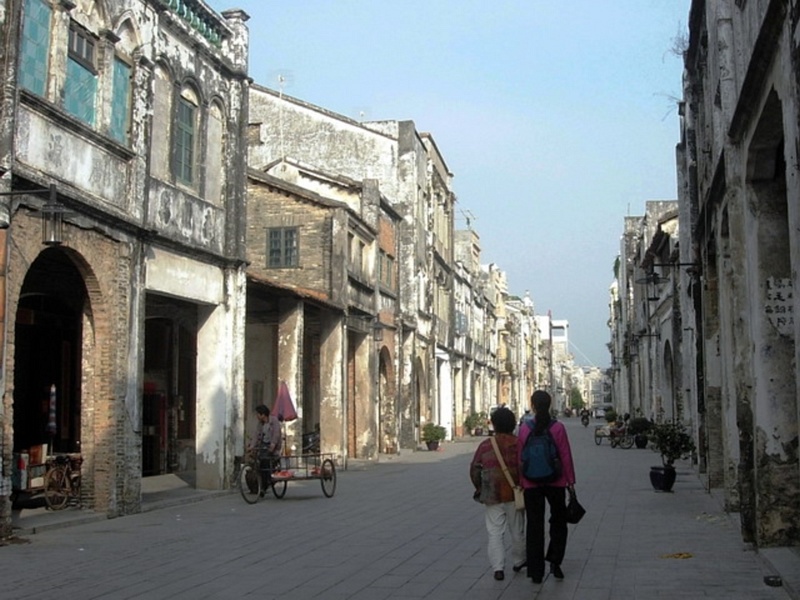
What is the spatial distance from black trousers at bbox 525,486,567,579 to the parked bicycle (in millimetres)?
8607

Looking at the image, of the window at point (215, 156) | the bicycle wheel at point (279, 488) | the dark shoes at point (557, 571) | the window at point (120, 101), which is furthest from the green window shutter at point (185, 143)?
the dark shoes at point (557, 571)

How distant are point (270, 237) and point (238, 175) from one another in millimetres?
8747

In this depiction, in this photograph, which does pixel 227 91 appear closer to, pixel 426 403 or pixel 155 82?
pixel 155 82

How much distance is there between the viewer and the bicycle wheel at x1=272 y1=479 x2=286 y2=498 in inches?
720

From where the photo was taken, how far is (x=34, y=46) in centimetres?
1325

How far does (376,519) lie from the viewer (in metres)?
14.9

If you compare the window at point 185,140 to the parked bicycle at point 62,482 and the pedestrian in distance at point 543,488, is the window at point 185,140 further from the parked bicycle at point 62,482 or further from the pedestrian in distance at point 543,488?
the pedestrian in distance at point 543,488

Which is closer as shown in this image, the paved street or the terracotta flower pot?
the paved street

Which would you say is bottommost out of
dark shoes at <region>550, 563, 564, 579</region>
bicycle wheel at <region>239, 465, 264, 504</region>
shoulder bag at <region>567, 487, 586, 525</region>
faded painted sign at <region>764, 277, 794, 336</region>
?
dark shoes at <region>550, 563, 564, 579</region>

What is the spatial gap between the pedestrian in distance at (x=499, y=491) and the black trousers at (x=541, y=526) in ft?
0.77

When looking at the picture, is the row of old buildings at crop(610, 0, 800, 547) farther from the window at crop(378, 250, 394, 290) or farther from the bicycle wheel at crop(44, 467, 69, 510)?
the window at crop(378, 250, 394, 290)

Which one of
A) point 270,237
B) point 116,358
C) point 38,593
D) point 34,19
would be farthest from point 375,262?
point 38,593

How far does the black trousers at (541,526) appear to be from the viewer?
920 centimetres

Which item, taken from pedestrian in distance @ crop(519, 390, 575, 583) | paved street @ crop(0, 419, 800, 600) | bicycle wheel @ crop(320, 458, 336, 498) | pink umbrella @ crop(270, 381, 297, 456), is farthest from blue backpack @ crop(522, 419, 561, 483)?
pink umbrella @ crop(270, 381, 297, 456)
